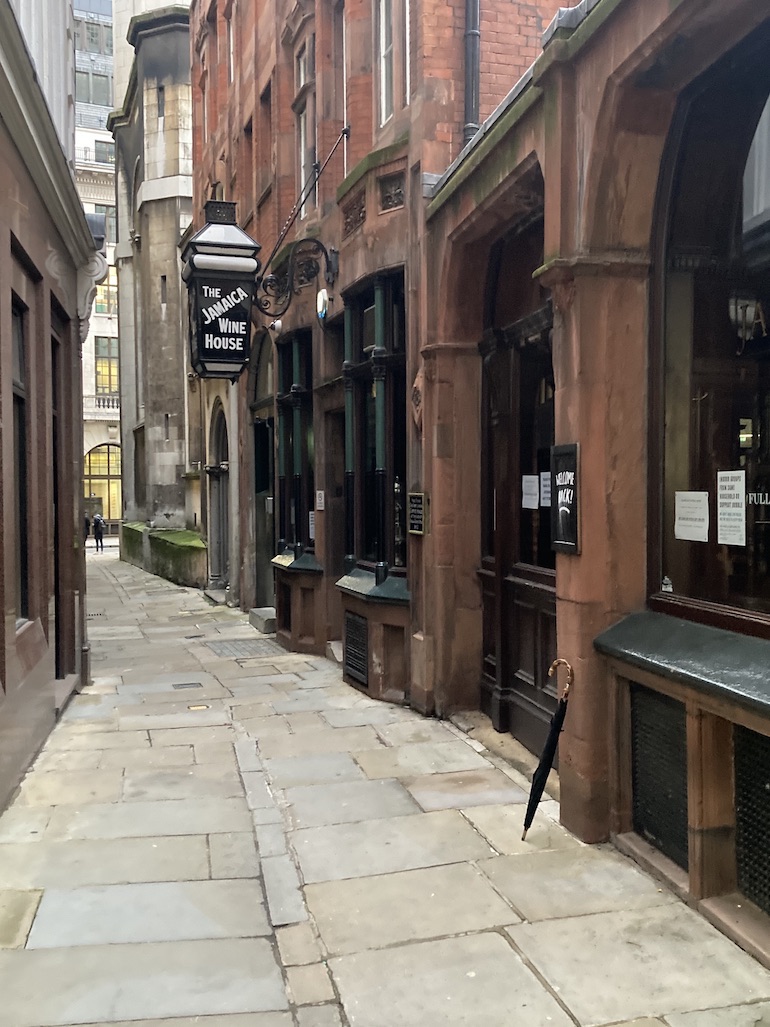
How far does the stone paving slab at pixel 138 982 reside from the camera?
3.43 metres

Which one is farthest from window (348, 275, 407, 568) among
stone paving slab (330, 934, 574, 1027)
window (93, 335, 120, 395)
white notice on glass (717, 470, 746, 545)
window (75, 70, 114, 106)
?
window (75, 70, 114, 106)

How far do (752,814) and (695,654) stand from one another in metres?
0.74

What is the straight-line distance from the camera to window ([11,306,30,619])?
707 centimetres

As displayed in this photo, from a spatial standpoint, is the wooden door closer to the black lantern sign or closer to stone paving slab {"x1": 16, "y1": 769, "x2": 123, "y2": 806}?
stone paving slab {"x1": 16, "y1": 769, "x2": 123, "y2": 806}

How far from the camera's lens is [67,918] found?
4.21m

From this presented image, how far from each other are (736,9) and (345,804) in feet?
15.8

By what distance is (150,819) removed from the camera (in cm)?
559

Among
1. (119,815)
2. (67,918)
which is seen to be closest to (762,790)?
(67,918)

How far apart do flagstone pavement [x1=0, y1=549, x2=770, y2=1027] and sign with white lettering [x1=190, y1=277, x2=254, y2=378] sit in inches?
239

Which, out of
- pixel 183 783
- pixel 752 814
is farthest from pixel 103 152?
pixel 752 814

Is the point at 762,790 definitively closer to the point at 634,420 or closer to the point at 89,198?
the point at 634,420

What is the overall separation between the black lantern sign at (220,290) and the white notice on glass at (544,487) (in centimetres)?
646

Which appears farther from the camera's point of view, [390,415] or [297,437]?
[297,437]

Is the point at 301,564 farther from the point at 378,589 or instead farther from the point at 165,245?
the point at 165,245
